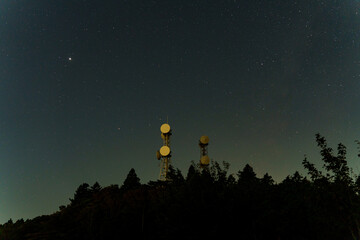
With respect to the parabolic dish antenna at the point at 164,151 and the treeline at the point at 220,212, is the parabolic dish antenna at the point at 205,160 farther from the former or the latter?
the treeline at the point at 220,212

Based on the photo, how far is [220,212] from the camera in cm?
820

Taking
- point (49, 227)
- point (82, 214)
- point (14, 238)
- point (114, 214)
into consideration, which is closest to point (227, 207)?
point (114, 214)

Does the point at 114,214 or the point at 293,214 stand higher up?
the point at 114,214

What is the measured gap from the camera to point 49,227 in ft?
31.1

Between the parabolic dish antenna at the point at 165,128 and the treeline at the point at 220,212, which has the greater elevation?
the parabolic dish antenna at the point at 165,128

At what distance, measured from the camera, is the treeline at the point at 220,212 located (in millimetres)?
8180

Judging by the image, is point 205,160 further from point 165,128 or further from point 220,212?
point 220,212

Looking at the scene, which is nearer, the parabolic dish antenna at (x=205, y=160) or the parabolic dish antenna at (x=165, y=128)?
the parabolic dish antenna at (x=205, y=160)

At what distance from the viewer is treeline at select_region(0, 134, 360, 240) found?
8180 mm

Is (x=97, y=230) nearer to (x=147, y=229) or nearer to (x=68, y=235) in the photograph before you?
(x=68, y=235)

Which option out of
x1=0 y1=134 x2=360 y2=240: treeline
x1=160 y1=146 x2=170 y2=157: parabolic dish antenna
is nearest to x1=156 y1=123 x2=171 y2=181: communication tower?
x1=160 y1=146 x2=170 y2=157: parabolic dish antenna

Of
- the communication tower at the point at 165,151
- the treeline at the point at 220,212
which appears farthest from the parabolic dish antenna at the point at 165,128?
the treeline at the point at 220,212

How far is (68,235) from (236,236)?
6022mm

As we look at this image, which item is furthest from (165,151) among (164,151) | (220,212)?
(220,212)
